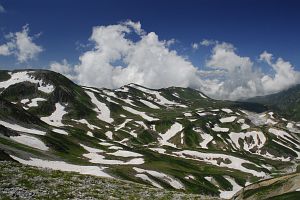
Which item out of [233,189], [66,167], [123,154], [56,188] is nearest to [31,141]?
[66,167]

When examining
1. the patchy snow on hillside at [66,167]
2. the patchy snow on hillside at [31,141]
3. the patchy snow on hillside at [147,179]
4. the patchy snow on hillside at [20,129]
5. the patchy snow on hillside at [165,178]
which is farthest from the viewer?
the patchy snow on hillside at [20,129]

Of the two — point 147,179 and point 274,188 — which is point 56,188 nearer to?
point 274,188

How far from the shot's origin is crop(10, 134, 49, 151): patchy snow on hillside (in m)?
138

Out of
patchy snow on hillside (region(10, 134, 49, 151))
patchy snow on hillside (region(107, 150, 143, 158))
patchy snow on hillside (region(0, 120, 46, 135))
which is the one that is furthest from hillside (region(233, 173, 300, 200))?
patchy snow on hillside (region(0, 120, 46, 135))

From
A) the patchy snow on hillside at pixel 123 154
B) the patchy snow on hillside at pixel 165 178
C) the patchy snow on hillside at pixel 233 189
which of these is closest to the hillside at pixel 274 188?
the patchy snow on hillside at pixel 165 178

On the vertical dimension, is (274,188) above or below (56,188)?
above

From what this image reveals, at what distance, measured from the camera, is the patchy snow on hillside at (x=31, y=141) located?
138m

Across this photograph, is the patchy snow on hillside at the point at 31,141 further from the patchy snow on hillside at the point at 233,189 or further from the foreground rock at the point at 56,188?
the foreground rock at the point at 56,188

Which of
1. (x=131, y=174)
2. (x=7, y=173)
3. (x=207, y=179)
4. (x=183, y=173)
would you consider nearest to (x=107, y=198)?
(x=7, y=173)

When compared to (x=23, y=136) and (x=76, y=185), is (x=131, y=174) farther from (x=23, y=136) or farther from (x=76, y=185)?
(x=76, y=185)

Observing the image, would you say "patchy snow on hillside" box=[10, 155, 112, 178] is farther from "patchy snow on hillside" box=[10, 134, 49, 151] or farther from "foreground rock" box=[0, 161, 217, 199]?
"foreground rock" box=[0, 161, 217, 199]

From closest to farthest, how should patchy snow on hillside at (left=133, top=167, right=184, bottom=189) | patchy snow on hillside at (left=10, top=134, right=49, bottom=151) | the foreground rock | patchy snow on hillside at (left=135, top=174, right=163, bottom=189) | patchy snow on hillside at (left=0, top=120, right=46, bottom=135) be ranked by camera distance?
the foreground rock → patchy snow on hillside at (left=135, top=174, right=163, bottom=189) → patchy snow on hillside at (left=133, top=167, right=184, bottom=189) → patchy snow on hillside at (left=10, top=134, right=49, bottom=151) → patchy snow on hillside at (left=0, top=120, right=46, bottom=135)

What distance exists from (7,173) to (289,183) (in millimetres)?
32641

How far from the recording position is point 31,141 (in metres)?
142
